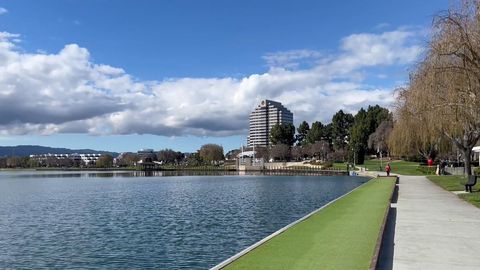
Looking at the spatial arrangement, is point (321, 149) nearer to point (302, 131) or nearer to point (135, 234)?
point (302, 131)

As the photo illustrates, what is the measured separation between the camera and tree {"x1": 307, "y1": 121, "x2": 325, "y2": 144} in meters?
165

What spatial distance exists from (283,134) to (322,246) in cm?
17181

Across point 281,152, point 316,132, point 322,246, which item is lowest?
point 322,246

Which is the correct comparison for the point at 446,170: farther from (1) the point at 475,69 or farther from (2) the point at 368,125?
(2) the point at 368,125

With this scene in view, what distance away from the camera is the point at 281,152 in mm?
170625

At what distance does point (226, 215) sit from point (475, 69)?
1358 centimetres

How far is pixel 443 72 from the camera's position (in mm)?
20047

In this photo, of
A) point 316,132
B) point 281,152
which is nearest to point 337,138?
point 316,132

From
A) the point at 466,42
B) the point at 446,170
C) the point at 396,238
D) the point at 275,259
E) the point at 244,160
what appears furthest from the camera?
the point at 244,160

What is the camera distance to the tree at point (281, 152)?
560 ft

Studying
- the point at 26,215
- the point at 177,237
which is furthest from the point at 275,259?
the point at 26,215

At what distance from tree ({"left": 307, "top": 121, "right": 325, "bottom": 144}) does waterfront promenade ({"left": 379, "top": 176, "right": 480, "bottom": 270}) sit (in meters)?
145

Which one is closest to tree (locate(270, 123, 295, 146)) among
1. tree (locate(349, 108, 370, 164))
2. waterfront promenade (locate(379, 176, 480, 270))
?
tree (locate(349, 108, 370, 164))

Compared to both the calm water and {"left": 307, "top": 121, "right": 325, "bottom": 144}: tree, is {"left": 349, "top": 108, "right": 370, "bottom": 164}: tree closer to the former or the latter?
{"left": 307, "top": 121, "right": 325, "bottom": 144}: tree
